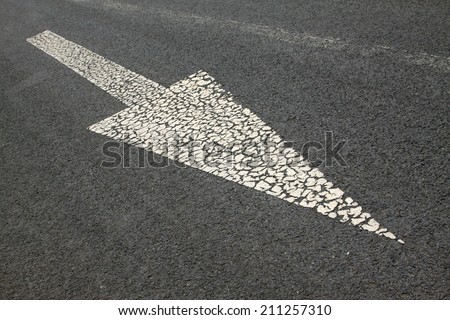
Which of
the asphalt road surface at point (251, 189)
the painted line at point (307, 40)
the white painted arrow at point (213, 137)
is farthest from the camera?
the painted line at point (307, 40)

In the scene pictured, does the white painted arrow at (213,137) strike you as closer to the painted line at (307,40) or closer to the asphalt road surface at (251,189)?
the asphalt road surface at (251,189)

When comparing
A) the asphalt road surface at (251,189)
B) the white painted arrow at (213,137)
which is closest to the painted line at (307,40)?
the asphalt road surface at (251,189)

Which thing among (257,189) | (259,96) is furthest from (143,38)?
(257,189)

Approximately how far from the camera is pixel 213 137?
13.8ft

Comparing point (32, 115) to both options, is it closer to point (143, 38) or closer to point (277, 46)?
point (143, 38)

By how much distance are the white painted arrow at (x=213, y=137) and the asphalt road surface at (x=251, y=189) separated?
0.09m

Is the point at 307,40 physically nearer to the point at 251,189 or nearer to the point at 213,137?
the point at 213,137

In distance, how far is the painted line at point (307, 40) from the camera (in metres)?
4.44

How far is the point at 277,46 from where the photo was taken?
525 cm

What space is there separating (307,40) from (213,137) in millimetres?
1586

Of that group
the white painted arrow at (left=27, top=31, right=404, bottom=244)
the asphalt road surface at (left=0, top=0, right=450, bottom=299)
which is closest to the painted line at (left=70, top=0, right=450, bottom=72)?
the asphalt road surface at (left=0, top=0, right=450, bottom=299)

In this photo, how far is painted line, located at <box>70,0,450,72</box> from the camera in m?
4.44

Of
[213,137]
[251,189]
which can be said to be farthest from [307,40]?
[251,189]

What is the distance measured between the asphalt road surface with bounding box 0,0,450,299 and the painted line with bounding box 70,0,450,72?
0.02 metres
